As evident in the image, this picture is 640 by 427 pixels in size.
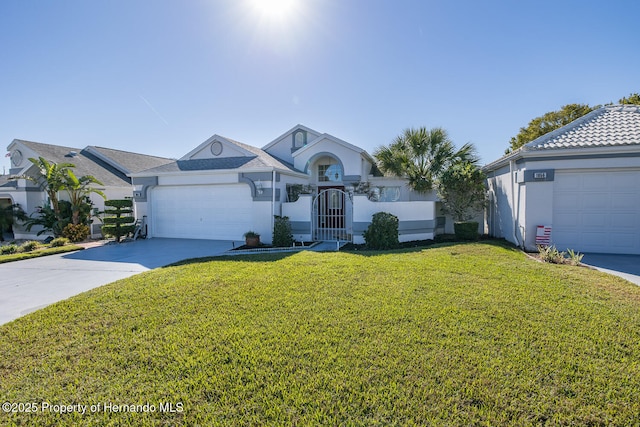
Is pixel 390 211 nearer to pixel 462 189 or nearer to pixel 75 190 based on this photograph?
pixel 462 189

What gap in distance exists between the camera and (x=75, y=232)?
573 inches

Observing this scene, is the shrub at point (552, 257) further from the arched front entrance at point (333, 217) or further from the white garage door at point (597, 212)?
the arched front entrance at point (333, 217)

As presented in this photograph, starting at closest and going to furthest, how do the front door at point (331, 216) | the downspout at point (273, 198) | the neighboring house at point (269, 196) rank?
the downspout at point (273, 198), the neighboring house at point (269, 196), the front door at point (331, 216)

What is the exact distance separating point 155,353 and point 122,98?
49.0 feet

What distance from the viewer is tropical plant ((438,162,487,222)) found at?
13594mm

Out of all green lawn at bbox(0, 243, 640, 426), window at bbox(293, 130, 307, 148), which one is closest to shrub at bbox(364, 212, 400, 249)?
green lawn at bbox(0, 243, 640, 426)

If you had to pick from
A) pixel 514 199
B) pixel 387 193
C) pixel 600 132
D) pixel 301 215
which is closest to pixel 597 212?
pixel 514 199

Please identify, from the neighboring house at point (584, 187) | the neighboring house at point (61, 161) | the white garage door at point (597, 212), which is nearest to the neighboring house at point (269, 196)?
the neighboring house at point (584, 187)

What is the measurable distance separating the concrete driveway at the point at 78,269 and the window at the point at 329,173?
610 cm

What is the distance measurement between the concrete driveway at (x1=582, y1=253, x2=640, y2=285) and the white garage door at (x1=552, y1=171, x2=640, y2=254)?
1.85 ft

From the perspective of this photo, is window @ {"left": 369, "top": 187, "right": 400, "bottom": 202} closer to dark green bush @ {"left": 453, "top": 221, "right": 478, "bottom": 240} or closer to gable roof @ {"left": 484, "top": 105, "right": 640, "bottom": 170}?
dark green bush @ {"left": 453, "top": 221, "right": 478, "bottom": 240}

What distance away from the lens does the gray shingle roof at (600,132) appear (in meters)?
9.75

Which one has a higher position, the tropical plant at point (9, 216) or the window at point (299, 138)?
the window at point (299, 138)

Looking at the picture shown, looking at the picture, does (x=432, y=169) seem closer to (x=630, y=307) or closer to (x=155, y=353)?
(x=630, y=307)
